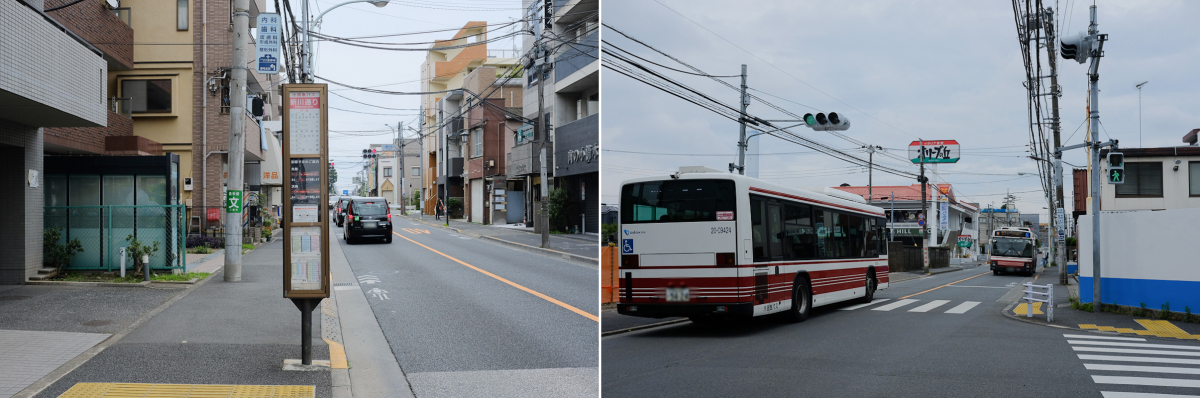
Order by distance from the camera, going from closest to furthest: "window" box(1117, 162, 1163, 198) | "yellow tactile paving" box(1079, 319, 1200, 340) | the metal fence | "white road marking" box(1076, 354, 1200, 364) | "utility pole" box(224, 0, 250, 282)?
"white road marking" box(1076, 354, 1200, 364) → "yellow tactile paving" box(1079, 319, 1200, 340) → the metal fence → "utility pole" box(224, 0, 250, 282) → "window" box(1117, 162, 1163, 198)

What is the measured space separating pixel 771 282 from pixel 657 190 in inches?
89.0

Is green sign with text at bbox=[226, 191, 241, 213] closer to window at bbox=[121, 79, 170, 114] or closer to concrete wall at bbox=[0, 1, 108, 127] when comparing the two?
concrete wall at bbox=[0, 1, 108, 127]

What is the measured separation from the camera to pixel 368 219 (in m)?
27.2

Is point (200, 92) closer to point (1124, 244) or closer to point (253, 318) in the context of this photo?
point (253, 318)

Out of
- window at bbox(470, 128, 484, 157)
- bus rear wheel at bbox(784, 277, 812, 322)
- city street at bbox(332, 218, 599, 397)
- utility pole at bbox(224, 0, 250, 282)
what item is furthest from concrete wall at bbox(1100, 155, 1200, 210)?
window at bbox(470, 128, 484, 157)

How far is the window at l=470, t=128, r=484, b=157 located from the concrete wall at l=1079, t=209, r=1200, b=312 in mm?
35921

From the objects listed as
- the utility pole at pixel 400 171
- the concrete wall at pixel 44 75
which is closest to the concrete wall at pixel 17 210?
the concrete wall at pixel 44 75

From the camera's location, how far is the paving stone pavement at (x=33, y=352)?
20.7 ft

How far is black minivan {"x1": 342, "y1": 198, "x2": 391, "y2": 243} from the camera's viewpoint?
27203 mm

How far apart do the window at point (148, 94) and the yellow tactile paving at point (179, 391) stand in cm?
2041

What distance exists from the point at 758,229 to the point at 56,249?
12.3 m

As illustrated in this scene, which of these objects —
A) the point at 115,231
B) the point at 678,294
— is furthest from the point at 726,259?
the point at 115,231

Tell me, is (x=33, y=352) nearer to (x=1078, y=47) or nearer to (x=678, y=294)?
(x=678, y=294)

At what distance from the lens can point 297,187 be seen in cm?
703
